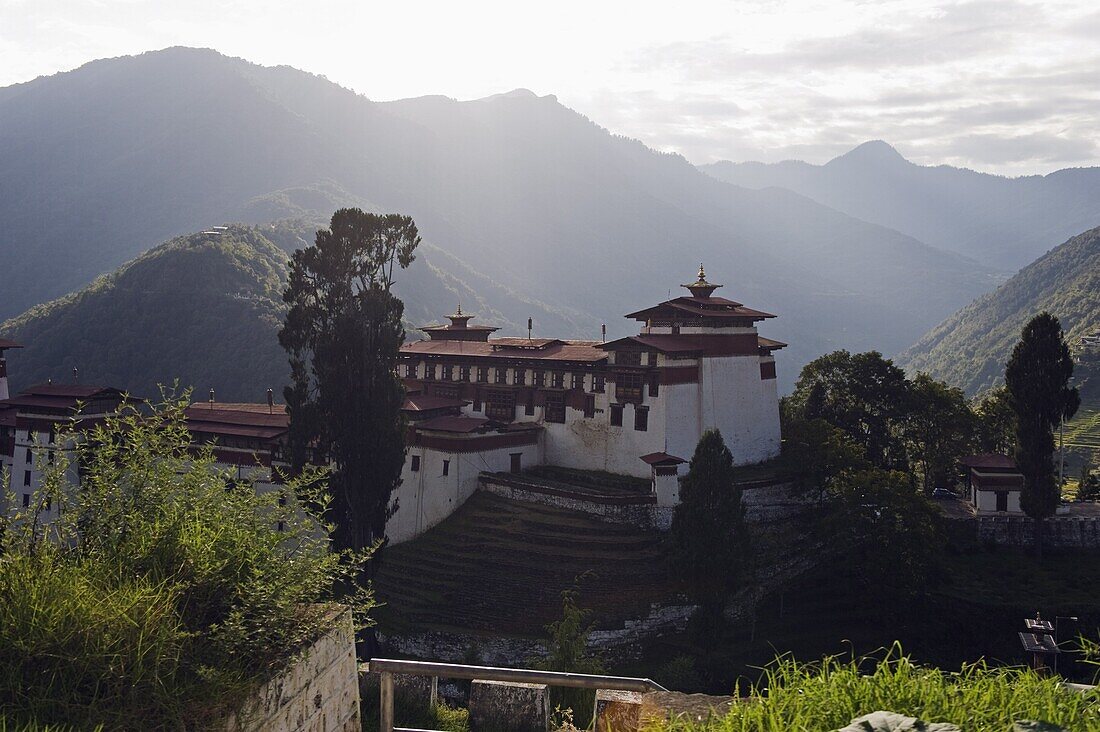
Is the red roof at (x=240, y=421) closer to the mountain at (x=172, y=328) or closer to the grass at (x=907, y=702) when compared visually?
the grass at (x=907, y=702)

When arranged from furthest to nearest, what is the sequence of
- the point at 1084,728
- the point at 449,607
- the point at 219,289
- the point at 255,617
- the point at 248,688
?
the point at 219,289, the point at 449,607, the point at 255,617, the point at 248,688, the point at 1084,728

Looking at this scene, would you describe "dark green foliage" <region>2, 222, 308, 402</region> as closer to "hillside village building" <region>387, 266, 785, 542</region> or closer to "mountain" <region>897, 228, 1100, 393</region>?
"hillside village building" <region>387, 266, 785, 542</region>

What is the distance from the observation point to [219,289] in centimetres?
11512

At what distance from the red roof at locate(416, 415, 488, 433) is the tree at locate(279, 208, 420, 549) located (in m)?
7.91

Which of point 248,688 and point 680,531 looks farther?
point 680,531

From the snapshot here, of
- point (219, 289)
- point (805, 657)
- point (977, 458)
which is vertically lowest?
point (805, 657)

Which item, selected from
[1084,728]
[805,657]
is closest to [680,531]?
[805,657]

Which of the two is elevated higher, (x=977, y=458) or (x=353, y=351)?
(x=353, y=351)

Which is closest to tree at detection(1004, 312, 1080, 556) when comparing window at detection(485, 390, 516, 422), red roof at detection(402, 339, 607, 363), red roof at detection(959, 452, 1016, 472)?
red roof at detection(959, 452, 1016, 472)

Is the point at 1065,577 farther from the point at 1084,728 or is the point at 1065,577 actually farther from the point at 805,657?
the point at 1084,728

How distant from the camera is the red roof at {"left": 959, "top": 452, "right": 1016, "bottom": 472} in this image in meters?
48.6

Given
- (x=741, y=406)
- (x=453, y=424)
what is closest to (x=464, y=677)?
(x=453, y=424)

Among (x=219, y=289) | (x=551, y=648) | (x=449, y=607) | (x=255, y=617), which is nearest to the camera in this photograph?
(x=255, y=617)

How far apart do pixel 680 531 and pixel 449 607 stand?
10.7 meters
